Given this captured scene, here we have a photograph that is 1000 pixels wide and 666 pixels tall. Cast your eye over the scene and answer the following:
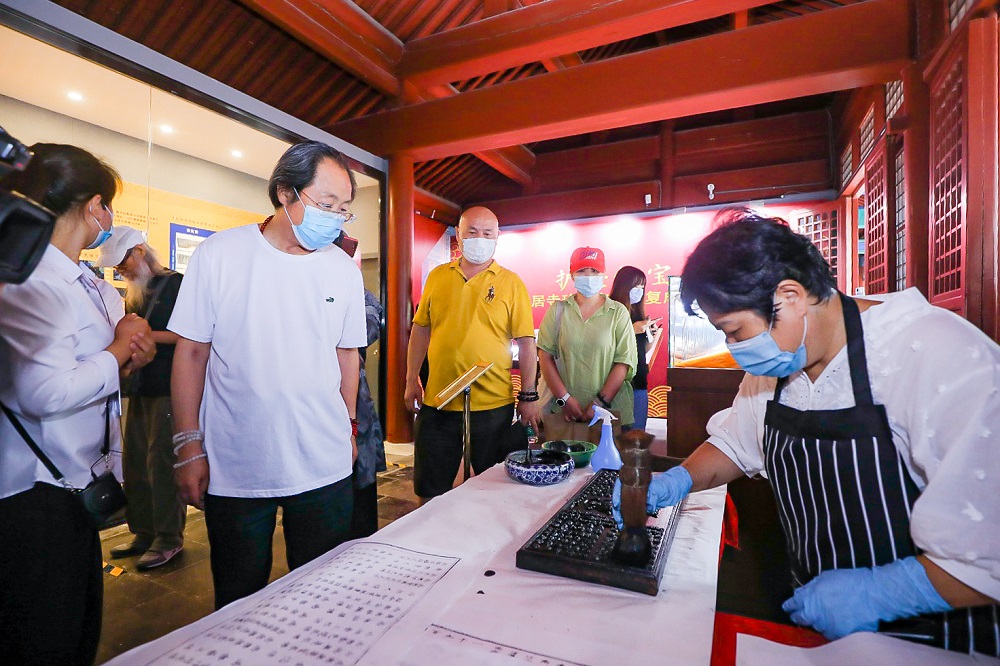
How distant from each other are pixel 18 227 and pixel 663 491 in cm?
117

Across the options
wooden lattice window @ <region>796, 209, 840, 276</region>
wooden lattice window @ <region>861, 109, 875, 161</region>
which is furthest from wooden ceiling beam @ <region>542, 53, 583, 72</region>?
wooden lattice window @ <region>796, 209, 840, 276</region>

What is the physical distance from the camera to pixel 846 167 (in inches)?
195

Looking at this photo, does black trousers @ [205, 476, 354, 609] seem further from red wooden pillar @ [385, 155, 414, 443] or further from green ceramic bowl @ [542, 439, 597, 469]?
red wooden pillar @ [385, 155, 414, 443]

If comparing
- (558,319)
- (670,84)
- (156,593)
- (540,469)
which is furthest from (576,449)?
(670,84)

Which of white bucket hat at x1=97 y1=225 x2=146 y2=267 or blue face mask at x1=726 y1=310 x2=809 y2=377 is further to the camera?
white bucket hat at x1=97 y1=225 x2=146 y2=267

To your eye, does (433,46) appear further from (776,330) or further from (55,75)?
(776,330)

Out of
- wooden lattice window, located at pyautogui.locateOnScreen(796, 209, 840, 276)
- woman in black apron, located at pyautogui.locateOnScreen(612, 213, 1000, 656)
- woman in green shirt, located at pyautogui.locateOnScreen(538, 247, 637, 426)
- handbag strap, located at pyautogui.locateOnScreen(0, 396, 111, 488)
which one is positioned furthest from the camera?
wooden lattice window, located at pyautogui.locateOnScreen(796, 209, 840, 276)

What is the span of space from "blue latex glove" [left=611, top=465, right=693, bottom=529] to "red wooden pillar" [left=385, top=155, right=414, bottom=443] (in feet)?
13.2

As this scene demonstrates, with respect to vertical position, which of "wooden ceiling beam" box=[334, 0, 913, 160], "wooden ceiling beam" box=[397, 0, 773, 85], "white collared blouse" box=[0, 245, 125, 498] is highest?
"wooden ceiling beam" box=[397, 0, 773, 85]

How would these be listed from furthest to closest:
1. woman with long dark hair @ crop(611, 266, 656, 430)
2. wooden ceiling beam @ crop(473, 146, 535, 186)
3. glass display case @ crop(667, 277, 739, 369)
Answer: wooden ceiling beam @ crop(473, 146, 535, 186)
glass display case @ crop(667, 277, 739, 369)
woman with long dark hair @ crop(611, 266, 656, 430)

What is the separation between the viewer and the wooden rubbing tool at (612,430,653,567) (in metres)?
0.92

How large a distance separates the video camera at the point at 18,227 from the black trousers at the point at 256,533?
0.90 m

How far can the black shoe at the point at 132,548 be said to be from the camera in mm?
2666

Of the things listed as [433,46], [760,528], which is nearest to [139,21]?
[433,46]
